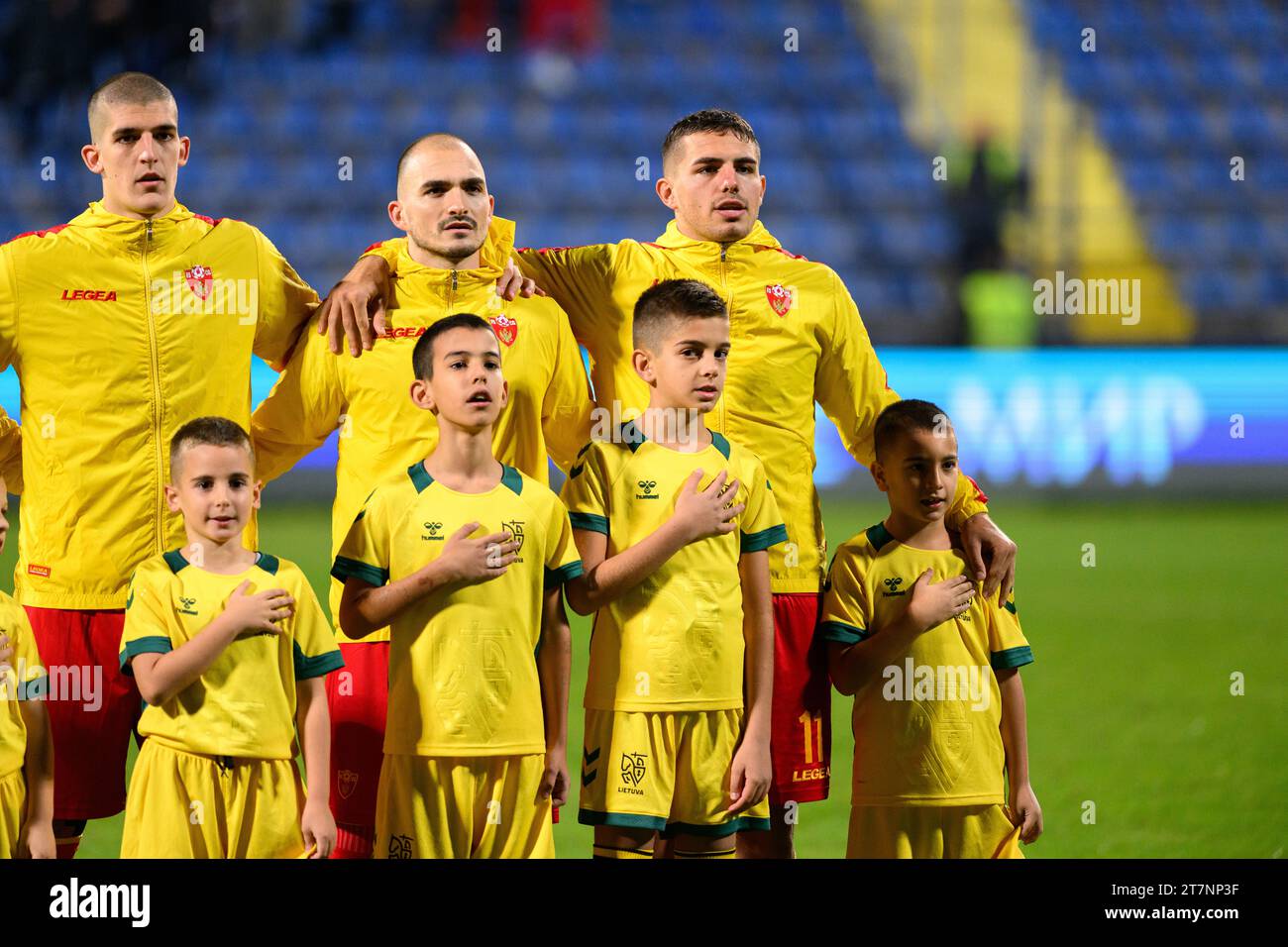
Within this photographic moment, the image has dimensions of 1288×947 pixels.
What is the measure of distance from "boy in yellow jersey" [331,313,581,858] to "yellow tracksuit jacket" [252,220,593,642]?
239mm

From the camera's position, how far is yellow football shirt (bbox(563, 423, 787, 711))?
3.50 m

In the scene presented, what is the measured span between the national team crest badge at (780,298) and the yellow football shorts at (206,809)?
162 cm

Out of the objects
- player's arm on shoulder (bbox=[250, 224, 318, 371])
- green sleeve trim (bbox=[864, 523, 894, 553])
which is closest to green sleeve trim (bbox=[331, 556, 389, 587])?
player's arm on shoulder (bbox=[250, 224, 318, 371])

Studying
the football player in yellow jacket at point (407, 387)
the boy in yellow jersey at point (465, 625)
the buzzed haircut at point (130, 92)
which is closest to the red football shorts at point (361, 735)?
the football player in yellow jacket at point (407, 387)

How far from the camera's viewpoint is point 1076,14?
57.9 ft

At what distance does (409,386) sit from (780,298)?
3.09 ft

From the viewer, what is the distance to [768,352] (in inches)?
154

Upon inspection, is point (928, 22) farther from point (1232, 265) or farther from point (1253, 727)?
point (1253, 727)

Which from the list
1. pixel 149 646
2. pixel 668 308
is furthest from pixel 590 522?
pixel 149 646

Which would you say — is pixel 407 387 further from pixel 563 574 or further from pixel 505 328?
pixel 563 574

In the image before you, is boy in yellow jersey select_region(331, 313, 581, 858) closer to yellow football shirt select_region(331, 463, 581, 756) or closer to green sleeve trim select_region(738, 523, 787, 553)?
yellow football shirt select_region(331, 463, 581, 756)

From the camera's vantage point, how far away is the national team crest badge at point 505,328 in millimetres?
3754

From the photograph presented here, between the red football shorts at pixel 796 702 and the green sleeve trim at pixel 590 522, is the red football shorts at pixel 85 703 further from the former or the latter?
the red football shorts at pixel 796 702
